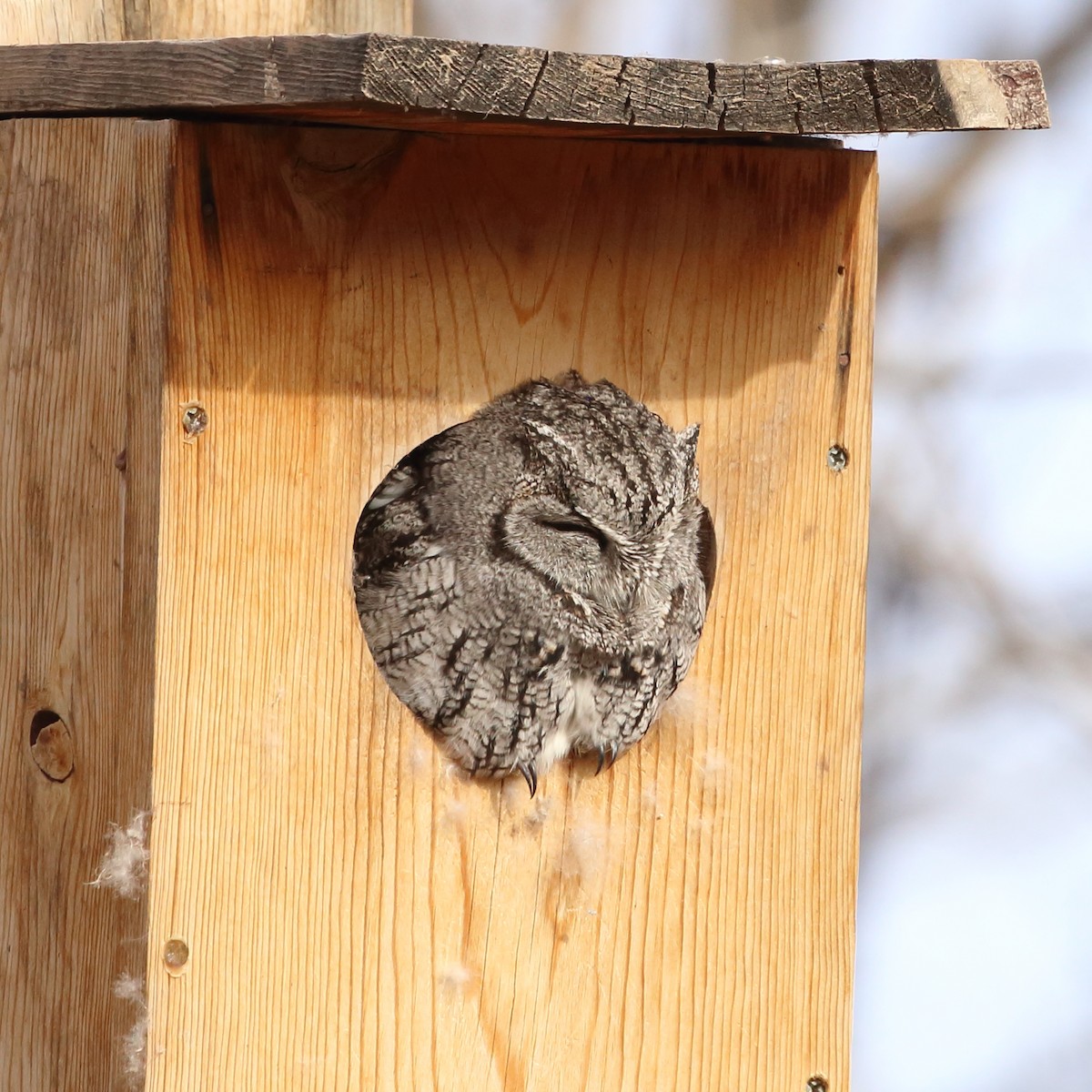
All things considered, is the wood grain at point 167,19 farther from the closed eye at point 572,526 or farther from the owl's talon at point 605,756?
the owl's talon at point 605,756

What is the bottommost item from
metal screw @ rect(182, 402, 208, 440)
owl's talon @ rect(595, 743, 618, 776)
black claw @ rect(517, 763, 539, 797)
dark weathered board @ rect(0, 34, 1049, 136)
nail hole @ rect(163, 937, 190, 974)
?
nail hole @ rect(163, 937, 190, 974)

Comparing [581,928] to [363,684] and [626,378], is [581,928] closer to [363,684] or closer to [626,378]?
[363,684]

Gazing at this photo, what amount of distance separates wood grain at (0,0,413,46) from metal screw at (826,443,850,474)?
106cm

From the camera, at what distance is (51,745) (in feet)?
6.41

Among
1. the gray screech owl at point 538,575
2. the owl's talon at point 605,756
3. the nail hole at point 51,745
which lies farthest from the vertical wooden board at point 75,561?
the owl's talon at point 605,756

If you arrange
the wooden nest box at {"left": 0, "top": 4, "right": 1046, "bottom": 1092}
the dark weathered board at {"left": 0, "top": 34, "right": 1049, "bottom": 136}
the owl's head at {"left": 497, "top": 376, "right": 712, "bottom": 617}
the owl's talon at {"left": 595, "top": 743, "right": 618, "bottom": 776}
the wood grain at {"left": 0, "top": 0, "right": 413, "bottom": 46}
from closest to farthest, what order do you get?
1. the dark weathered board at {"left": 0, "top": 34, "right": 1049, "bottom": 136}
2. the wooden nest box at {"left": 0, "top": 4, "right": 1046, "bottom": 1092}
3. the owl's head at {"left": 497, "top": 376, "right": 712, "bottom": 617}
4. the owl's talon at {"left": 595, "top": 743, "right": 618, "bottom": 776}
5. the wood grain at {"left": 0, "top": 0, "right": 413, "bottom": 46}

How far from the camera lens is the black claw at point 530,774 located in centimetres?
220

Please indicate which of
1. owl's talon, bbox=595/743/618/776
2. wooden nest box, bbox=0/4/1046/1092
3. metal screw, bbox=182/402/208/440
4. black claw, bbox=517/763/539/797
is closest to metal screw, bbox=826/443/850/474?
wooden nest box, bbox=0/4/1046/1092

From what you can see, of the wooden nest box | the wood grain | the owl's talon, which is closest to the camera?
the wooden nest box

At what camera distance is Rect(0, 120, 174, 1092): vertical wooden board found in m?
1.83

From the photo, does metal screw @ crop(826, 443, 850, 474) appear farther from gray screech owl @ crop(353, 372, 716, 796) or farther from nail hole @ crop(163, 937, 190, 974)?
nail hole @ crop(163, 937, 190, 974)

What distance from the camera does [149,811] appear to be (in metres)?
1.80

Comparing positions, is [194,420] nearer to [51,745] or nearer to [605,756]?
[51,745]

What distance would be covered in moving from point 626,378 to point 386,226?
0.43 meters
